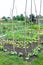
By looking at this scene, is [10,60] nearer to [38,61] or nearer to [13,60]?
[13,60]

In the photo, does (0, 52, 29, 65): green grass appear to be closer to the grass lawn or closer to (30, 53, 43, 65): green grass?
the grass lawn

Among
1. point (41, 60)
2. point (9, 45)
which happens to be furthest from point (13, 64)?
point (9, 45)

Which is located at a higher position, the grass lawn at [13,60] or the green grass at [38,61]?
the grass lawn at [13,60]

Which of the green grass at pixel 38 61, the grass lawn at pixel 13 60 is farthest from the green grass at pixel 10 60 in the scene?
the green grass at pixel 38 61

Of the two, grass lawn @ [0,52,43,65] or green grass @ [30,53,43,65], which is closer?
grass lawn @ [0,52,43,65]

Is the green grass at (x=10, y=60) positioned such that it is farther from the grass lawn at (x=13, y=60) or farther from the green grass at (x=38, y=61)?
the green grass at (x=38, y=61)

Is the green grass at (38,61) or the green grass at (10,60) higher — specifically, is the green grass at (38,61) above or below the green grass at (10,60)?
below

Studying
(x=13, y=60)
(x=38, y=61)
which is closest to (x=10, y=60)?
(x=13, y=60)

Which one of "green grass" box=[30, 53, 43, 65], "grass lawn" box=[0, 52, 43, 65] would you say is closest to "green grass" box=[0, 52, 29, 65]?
"grass lawn" box=[0, 52, 43, 65]

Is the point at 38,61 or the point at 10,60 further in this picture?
the point at 38,61

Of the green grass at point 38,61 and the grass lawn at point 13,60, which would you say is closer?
the grass lawn at point 13,60

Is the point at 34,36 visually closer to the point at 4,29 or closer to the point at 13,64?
the point at 4,29

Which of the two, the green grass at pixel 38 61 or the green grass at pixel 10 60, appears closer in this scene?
the green grass at pixel 10 60

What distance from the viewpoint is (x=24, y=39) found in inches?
278
